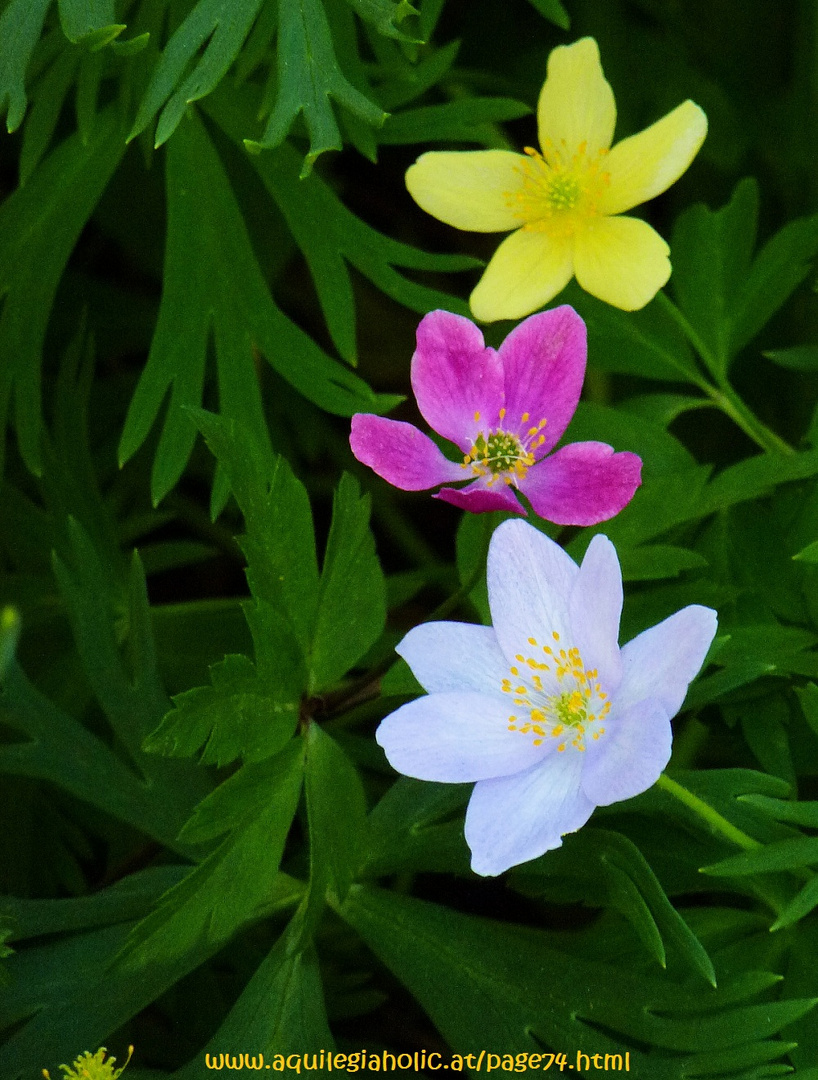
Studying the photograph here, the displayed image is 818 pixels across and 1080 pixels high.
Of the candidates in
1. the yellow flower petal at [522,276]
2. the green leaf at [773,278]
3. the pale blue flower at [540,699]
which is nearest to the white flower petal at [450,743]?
the pale blue flower at [540,699]

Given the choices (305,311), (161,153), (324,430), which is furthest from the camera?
(305,311)

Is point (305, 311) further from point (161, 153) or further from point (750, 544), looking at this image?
point (750, 544)

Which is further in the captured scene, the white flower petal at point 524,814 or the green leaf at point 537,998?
the green leaf at point 537,998

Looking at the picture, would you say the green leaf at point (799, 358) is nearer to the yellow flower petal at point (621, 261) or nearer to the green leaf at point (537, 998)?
the yellow flower petal at point (621, 261)

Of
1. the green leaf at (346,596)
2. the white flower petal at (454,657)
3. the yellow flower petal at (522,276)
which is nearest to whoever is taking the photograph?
the white flower petal at (454,657)

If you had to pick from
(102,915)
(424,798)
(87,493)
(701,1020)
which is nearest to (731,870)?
(701,1020)

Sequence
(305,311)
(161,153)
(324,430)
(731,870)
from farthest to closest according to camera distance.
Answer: (305,311) → (324,430) → (161,153) → (731,870)

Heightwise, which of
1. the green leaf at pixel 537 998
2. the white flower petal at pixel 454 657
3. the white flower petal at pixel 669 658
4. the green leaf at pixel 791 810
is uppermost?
the white flower petal at pixel 669 658
